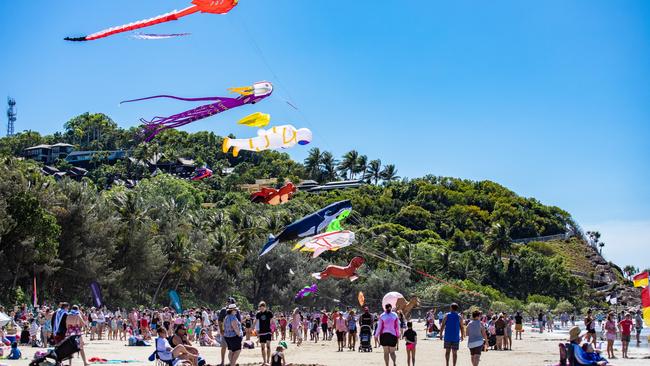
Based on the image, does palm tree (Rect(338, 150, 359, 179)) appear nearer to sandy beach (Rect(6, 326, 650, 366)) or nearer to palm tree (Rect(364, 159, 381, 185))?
A: palm tree (Rect(364, 159, 381, 185))

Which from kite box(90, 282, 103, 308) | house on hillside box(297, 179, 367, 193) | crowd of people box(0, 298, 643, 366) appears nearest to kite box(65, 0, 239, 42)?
crowd of people box(0, 298, 643, 366)

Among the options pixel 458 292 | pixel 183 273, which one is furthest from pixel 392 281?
pixel 183 273

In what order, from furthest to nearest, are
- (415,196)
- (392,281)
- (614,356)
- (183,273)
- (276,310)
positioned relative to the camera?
(415,196) → (392,281) → (276,310) → (183,273) → (614,356)

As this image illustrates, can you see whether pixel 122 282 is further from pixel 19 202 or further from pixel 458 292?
pixel 458 292

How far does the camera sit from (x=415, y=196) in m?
113

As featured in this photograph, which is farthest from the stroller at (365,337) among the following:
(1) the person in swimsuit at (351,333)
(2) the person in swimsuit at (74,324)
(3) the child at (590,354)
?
(3) the child at (590,354)

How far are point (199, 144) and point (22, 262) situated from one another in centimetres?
12859

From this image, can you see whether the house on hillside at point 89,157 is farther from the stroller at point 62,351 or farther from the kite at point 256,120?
the stroller at point 62,351

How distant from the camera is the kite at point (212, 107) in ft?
81.7

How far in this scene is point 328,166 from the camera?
13425 cm

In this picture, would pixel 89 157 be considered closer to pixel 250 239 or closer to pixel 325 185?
pixel 325 185

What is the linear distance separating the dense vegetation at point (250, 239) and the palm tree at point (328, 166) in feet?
0.66

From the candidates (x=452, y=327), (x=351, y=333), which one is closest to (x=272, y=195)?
(x=351, y=333)

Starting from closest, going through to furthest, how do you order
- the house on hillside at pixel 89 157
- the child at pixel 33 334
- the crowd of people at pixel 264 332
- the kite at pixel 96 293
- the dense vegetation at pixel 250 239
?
the crowd of people at pixel 264 332, the child at pixel 33 334, the kite at pixel 96 293, the dense vegetation at pixel 250 239, the house on hillside at pixel 89 157
